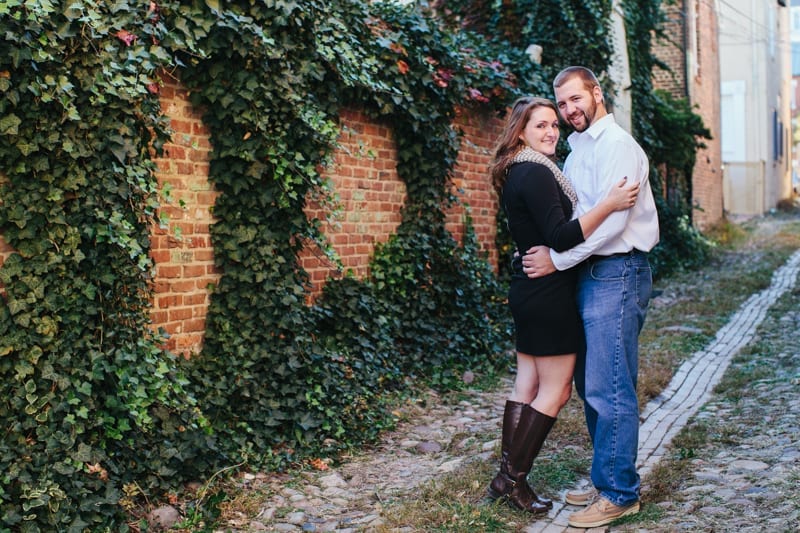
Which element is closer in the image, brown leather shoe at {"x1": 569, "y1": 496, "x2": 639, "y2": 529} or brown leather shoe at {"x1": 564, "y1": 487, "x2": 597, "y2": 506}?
brown leather shoe at {"x1": 569, "y1": 496, "x2": 639, "y2": 529}

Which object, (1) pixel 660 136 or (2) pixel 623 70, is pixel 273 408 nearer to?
(2) pixel 623 70

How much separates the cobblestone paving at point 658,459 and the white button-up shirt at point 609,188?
4.23ft

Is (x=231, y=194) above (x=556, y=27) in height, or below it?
below

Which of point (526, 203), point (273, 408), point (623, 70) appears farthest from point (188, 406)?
point (623, 70)

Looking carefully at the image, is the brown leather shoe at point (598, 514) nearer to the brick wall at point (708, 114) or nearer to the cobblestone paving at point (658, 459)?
the cobblestone paving at point (658, 459)

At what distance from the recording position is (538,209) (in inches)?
142

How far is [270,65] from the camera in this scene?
16.0ft

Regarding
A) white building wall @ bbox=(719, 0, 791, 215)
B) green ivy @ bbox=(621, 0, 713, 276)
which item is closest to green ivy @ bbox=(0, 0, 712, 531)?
green ivy @ bbox=(621, 0, 713, 276)

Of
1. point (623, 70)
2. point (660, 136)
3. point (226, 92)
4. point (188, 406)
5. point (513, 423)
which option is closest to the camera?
point (513, 423)

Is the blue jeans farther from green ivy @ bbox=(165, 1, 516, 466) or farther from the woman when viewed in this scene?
green ivy @ bbox=(165, 1, 516, 466)

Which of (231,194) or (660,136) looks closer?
(231,194)

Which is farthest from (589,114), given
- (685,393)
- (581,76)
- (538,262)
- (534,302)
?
(685,393)

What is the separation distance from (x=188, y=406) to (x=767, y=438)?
11.5ft

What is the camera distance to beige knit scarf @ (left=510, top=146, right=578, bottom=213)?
3686 mm
